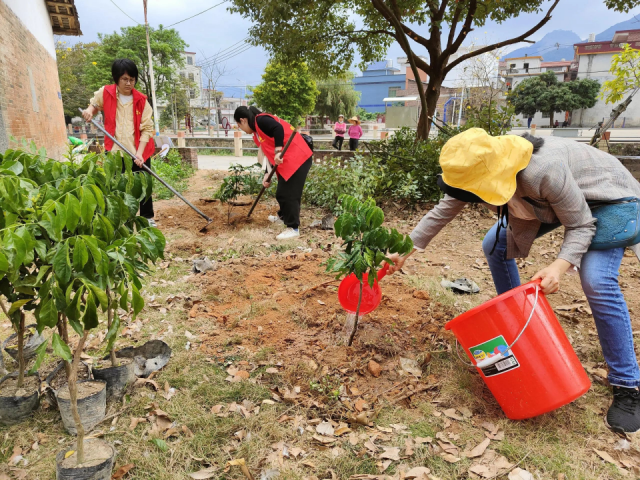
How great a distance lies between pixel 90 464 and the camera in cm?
164

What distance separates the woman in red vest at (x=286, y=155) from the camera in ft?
15.8

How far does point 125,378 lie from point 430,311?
6.68 ft

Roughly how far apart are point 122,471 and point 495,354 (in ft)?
5.53

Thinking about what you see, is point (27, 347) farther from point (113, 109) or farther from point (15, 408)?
point (113, 109)

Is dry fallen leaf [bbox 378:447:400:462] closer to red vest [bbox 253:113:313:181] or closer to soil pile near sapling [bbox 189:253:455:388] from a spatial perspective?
soil pile near sapling [bbox 189:253:455:388]

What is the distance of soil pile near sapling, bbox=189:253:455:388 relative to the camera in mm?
2619

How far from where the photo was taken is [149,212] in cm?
508

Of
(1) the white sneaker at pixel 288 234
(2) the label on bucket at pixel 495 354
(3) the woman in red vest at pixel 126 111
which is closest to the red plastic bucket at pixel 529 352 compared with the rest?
(2) the label on bucket at pixel 495 354

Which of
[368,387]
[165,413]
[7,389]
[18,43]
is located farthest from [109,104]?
[18,43]

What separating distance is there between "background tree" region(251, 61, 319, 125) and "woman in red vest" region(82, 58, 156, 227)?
22225 mm

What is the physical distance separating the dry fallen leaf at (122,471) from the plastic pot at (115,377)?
47 centimetres

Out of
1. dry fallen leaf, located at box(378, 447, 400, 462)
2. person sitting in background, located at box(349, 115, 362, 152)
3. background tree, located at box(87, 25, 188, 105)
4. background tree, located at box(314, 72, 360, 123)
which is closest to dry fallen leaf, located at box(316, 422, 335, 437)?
dry fallen leaf, located at box(378, 447, 400, 462)

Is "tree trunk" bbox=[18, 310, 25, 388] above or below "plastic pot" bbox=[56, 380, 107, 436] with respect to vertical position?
above

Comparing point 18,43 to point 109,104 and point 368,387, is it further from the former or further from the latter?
point 368,387
